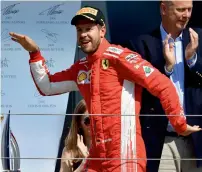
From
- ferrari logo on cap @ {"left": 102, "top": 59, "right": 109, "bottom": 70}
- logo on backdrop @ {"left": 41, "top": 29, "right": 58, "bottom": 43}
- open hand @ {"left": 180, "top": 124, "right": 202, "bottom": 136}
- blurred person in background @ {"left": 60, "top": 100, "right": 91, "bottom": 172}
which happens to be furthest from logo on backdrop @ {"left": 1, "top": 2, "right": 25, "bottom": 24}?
open hand @ {"left": 180, "top": 124, "right": 202, "bottom": 136}

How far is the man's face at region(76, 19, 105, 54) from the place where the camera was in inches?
104

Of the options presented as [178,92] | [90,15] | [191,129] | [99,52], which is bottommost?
[191,129]

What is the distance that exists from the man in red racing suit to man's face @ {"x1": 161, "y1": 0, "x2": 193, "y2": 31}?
226mm

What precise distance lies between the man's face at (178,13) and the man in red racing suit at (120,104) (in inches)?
8.9

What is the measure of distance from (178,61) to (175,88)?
0.11 metres

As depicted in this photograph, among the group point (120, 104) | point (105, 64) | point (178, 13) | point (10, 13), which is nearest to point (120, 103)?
point (120, 104)

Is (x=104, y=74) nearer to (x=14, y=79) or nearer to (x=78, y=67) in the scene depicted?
(x=78, y=67)

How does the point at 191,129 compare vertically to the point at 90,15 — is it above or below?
below

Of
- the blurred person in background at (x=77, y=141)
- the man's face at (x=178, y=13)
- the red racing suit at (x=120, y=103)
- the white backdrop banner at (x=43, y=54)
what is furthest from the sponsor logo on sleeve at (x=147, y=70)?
the white backdrop banner at (x=43, y=54)

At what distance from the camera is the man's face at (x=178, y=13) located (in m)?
2.77

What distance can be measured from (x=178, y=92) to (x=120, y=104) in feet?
0.79

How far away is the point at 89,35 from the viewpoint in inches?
104

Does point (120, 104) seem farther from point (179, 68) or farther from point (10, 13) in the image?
point (10, 13)

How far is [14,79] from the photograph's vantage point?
348 centimetres
